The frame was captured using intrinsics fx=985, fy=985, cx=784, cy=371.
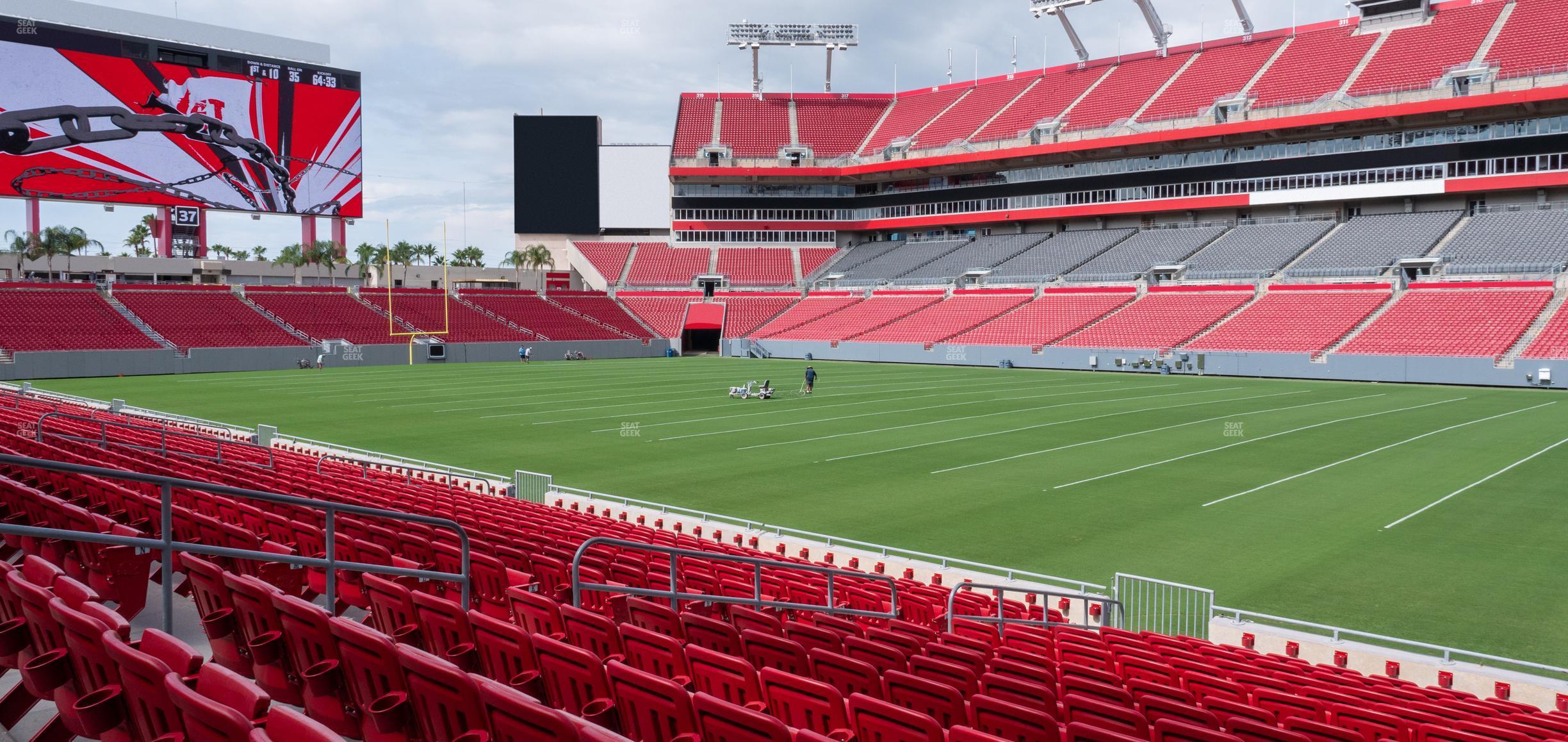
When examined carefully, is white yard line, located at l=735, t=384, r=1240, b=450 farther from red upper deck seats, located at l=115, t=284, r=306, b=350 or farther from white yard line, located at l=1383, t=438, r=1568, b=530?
red upper deck seats, located at l=115, t=284, r=306, b=350

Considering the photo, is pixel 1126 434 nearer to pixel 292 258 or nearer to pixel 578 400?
pixel 578 400

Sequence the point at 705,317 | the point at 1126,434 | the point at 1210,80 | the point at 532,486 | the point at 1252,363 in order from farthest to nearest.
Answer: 1. the point at 705,317
2. the point at 1210,80
3. the point at 1252,363
4. the point at 1126,434
5. the point at 532,486

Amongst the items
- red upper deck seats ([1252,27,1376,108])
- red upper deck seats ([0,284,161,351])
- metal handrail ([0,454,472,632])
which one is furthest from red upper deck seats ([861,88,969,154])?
metal handrail ([0,454,472,632])

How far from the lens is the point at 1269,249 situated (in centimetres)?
6228

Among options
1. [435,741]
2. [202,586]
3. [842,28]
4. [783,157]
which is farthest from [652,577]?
[842,28]

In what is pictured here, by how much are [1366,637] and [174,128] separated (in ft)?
214

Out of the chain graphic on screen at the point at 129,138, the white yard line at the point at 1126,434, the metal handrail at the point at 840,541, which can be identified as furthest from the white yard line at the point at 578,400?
the chain graphic on screen at the point at 129,138

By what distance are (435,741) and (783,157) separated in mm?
86336

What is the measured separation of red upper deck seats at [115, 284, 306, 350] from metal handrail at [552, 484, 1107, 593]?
153 feet

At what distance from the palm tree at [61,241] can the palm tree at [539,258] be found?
119 ft

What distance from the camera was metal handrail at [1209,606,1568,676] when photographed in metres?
9.75

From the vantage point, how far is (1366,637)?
11.1 meters

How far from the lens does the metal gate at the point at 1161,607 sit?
12211 mm

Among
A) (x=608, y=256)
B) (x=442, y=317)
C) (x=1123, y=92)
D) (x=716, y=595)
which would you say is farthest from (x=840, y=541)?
(x=608, y=256)
